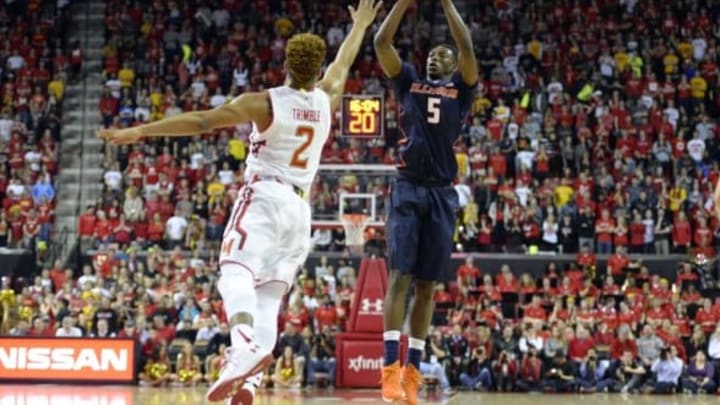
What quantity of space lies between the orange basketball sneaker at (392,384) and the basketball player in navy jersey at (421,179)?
131mm

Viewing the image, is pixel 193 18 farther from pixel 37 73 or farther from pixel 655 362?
pixel 655 362

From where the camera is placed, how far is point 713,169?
25766 mm

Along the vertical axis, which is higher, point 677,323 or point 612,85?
point 612,85

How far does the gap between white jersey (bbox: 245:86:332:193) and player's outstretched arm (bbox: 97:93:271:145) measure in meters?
0.10

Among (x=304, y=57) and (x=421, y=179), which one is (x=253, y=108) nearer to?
(x=304, y=57)

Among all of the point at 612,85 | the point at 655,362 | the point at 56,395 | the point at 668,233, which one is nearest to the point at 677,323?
the point at 655,362

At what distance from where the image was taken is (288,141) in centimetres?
773

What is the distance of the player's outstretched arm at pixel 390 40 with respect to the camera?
30.3ft

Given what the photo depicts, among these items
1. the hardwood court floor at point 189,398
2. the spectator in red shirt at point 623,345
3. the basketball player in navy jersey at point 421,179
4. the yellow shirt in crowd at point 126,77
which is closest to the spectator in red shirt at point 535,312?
the spectator in red shirt at point 623,345

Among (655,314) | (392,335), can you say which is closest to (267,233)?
(392,335)

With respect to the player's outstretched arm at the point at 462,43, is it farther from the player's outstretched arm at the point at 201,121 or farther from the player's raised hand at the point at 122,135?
the player's raised hand at the point at 122,135

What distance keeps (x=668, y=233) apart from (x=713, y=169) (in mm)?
2351

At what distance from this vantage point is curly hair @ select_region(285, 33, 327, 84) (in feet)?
25.4

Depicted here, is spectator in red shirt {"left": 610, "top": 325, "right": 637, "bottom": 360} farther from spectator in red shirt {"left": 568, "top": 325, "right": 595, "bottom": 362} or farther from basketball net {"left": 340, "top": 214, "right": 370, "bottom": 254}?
basketball net {"left": 340, "top": 214, "right": 370, "bottom": 254}
